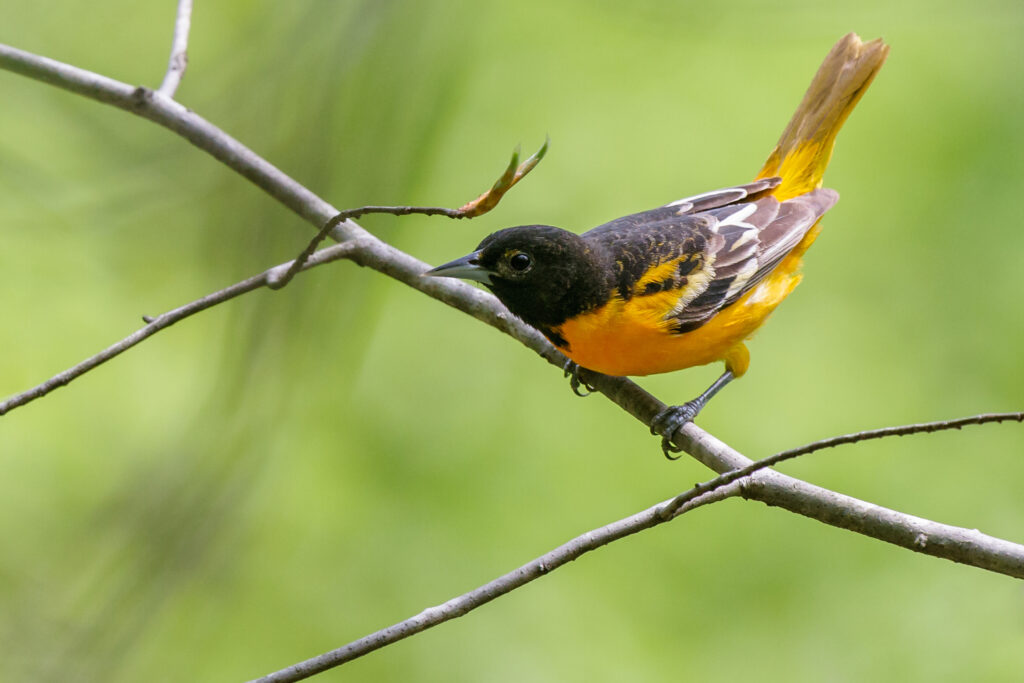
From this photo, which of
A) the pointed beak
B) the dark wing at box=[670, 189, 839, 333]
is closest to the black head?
the pointed beak

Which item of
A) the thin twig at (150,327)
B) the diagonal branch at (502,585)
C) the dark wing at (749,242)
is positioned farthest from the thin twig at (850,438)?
the dark wing at (749,242)

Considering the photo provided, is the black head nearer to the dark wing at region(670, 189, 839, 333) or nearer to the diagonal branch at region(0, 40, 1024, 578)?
the diagonal branch at region(0, 40, 1024, 578)

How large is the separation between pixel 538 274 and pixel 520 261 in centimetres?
8

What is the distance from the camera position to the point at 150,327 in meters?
2.39

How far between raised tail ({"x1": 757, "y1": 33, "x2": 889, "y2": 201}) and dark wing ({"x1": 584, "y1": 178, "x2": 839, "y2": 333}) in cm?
10

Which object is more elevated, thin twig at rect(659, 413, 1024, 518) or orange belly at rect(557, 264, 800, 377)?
thin twig at rect(659, 413, 1024, 518)

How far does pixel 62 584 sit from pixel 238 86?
2459 millimetres

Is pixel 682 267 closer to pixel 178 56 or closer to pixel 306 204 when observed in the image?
pixel 306 204

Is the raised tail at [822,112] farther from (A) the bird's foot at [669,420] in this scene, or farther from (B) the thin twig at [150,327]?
(B) the thin twig at [150,327]

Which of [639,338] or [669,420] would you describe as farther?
[639,338]

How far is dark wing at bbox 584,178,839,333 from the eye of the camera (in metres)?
3.47

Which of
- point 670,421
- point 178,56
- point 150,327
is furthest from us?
point 178,56

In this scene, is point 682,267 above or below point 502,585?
above

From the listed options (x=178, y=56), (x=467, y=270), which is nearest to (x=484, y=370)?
(x=467, y=270)
